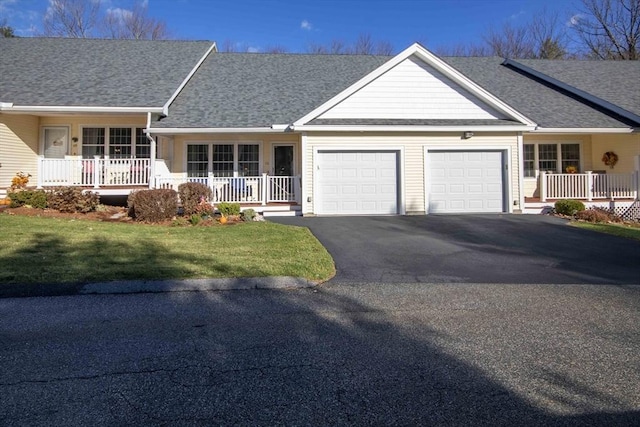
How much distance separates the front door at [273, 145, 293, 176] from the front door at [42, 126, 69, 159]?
314 inches

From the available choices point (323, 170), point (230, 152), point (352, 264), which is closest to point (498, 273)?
point (352, 264)

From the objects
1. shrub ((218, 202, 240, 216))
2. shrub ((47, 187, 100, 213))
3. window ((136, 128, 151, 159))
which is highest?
window ((136, 128, 151, 159))

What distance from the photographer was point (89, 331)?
4.41 metres

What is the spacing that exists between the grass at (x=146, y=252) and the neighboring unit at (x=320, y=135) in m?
3.78

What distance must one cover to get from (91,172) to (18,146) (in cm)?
280

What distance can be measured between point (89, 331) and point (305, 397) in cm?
274

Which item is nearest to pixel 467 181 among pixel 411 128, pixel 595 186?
pixel 411 128

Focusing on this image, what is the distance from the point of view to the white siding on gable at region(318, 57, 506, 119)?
46.6 ft

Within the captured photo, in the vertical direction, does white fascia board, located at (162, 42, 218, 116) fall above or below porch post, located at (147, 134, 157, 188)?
above

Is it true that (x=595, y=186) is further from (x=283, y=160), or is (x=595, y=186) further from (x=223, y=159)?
(x=223, y=159)

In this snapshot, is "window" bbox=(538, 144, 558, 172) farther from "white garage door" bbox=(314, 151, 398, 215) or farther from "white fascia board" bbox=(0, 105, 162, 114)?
"white fascia board" bbox=(0, 105, 162, 114)

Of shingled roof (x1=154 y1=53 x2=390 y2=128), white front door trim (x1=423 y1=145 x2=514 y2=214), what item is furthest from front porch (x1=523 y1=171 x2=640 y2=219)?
shingled roof (x1=154 y1=53 x2=390 y2=128)

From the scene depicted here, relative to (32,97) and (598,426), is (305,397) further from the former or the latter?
(32,97)

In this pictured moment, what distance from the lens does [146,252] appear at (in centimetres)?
797
